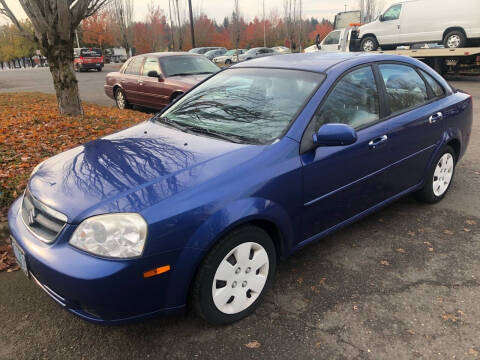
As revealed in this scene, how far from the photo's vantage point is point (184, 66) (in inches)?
364

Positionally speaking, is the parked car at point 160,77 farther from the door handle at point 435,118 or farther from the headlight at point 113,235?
the headlight at point 113,235

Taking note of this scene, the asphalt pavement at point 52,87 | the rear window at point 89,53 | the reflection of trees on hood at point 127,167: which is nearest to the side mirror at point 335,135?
the reflection of trees on hood at point 127,167

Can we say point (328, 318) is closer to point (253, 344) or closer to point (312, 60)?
point (253, 344)

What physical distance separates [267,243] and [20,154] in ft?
13.3

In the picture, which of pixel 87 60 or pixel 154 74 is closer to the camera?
pixel 154 74

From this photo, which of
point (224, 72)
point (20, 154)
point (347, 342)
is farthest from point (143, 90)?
point (347, 342)

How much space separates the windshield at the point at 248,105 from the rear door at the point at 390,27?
14646mm

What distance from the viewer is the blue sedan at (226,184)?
84.4 inches

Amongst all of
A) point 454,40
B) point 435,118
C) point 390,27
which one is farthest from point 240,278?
point 390,27

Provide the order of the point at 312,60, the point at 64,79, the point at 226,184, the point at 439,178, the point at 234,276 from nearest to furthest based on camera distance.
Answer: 1. the point at 226,184
2. the point at 234,276
3. the point at 312,60
4. the point at 439,178
5. the point at 64,79

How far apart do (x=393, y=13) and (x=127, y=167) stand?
647 inches

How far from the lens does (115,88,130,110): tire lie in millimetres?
10469

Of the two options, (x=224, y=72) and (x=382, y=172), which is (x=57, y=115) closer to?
(x=224, y=72)

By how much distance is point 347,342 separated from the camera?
2428 mm
